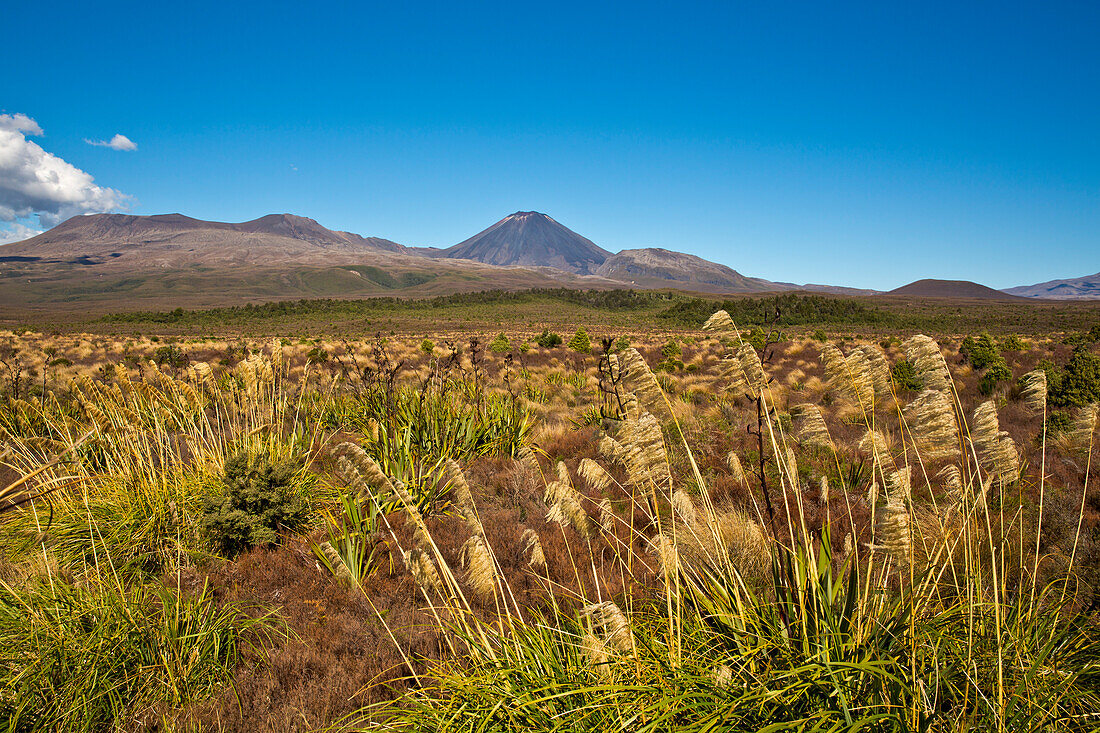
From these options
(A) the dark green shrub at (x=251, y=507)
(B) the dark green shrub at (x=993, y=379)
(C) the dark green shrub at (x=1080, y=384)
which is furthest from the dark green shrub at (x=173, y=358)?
(B) the dark green shrub at (x=993, y=379)

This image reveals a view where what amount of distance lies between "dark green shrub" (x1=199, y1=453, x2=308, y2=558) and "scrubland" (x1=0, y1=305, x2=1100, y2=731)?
0.03m

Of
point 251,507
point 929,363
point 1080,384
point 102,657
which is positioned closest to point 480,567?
point 929,363

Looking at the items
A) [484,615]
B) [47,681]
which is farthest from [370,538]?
[47,681]

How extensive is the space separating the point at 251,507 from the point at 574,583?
10.7ft

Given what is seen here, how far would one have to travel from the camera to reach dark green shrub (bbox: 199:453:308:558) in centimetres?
461

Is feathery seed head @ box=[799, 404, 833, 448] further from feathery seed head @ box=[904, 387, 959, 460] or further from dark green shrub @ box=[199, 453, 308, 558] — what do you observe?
dark green shrub @ box=[199, 453, 308, 558]

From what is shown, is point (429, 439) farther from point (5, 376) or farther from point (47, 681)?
point (5, 376)

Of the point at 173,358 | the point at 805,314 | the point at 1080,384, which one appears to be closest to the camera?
the point at 1080,384

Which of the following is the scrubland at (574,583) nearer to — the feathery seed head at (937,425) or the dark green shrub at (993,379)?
the feathery seed head at (937,425)

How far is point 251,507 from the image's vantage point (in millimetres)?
4852

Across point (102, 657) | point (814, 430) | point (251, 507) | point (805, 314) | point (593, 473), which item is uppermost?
point (805, 314)

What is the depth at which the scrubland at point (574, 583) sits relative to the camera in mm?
2049

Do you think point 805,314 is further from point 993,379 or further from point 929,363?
point 929,363

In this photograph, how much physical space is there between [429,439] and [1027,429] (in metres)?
9.79
